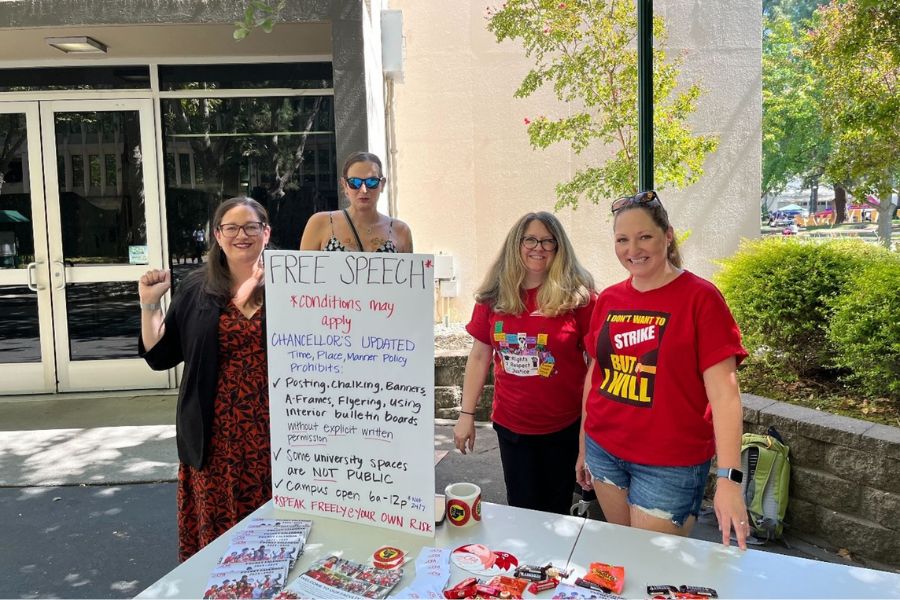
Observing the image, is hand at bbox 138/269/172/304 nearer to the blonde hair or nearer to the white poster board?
the white poster board

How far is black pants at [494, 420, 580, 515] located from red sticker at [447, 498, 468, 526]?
0.70 meters

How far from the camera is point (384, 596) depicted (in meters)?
1.83

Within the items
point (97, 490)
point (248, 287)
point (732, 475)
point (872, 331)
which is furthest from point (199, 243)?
point (732, 475)

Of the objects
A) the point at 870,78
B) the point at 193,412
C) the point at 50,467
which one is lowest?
the point at 50,467

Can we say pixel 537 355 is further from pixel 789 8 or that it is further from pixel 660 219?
pixel 789 8

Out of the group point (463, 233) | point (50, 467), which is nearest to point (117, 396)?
point (50, 467)

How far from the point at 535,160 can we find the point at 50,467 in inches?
223

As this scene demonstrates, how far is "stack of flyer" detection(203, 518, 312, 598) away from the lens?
1.88 metres

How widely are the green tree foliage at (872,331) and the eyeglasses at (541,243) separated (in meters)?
Result: 2.18

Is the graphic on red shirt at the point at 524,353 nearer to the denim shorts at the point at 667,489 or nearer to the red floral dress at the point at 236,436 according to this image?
the denim shorts at the point at 667,489

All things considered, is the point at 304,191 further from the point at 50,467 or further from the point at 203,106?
the point at 50,467

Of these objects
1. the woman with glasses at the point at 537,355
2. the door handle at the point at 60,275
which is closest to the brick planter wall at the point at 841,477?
the woman with glasses at the point at 537,355

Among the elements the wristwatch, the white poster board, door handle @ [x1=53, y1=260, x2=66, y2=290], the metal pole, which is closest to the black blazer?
the white poster board

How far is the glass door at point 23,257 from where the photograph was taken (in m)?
6.33
